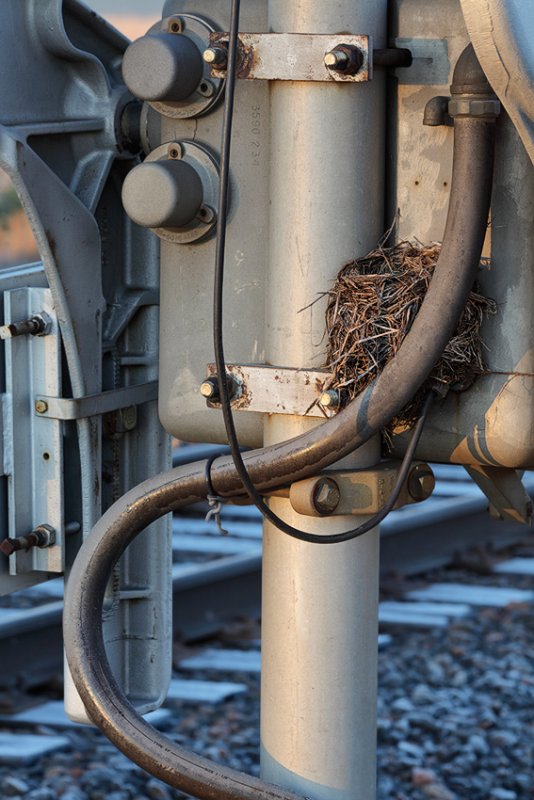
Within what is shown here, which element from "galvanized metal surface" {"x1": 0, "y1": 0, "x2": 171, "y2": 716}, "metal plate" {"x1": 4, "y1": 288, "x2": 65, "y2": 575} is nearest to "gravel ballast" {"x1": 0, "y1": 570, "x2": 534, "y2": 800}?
"galvanized metal surface" {"x1": 0, "y1": 0, "x2": 171, "y2": 716}

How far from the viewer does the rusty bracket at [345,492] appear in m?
2.19

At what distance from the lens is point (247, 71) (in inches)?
86.1

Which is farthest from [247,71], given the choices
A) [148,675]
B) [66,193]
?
[148,675]

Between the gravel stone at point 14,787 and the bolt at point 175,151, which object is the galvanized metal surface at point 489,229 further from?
the gravel stone at point 14,787

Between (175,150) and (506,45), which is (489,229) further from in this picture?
(175,150)

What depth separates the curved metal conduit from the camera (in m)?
2.07

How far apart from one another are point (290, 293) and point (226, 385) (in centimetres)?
17

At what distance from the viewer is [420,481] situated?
231 centimetres

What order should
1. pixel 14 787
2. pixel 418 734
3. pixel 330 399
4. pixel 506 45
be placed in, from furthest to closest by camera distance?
pixel 418 734
pixel 14 787
pixel 330 399
pixel 506 45

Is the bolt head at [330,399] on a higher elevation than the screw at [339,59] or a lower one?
lower

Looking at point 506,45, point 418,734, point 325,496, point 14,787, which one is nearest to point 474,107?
point 506,45

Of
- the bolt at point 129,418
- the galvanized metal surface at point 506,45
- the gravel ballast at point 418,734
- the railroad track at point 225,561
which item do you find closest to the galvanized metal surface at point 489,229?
the galvanized metal surface at point 506,45

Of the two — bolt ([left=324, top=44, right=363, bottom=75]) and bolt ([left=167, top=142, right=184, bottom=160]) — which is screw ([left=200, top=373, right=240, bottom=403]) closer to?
bolt ([left=167, top=142, right=184, bottom=160])

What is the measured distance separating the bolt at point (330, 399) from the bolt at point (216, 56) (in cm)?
53
